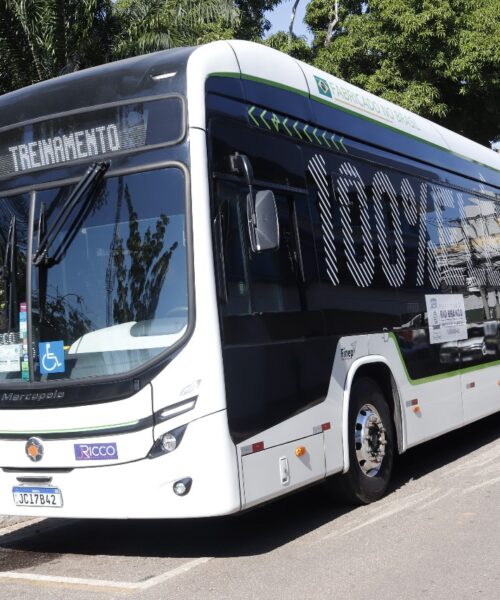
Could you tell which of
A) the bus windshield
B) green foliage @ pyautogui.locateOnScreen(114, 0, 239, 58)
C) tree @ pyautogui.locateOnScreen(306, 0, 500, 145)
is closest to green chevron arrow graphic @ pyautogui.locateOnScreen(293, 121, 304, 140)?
the bus windshield

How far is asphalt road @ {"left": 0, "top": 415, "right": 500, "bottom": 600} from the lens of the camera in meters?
5.21

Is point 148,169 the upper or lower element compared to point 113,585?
upper

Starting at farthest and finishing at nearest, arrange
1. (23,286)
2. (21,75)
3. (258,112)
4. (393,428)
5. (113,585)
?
A: (21,75) < (393,428) < (258,112) < (23,286) < (113,585)

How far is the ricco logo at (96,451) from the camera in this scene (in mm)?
5570

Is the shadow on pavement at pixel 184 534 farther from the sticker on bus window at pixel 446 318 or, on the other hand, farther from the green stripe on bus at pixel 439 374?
the sticker on bus window at pixel 446 318

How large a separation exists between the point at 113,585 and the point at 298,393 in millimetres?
1783

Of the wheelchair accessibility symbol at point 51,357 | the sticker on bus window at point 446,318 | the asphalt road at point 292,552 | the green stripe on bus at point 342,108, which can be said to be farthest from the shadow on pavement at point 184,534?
the green stripe on bus at point 342,108

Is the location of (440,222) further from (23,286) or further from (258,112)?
(23,286)

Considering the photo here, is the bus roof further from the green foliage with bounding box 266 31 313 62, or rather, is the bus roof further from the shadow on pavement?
the green foliage with bounding box 266 31 313 62

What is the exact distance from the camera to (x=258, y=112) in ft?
21.1

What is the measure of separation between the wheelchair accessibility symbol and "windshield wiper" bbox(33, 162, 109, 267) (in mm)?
540

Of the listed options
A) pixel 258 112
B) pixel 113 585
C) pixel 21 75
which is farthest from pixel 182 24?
pixel 113 585

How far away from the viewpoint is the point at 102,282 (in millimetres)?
5793

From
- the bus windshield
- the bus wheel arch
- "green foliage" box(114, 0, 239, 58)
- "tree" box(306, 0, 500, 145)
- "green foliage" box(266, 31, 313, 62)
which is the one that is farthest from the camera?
"green foliage" box(266, 31, 313, 62)
